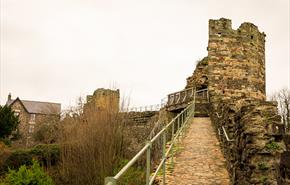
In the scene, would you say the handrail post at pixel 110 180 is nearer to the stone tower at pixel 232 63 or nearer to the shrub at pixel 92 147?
the shrub at pixel 92 147

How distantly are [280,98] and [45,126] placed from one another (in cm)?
2645

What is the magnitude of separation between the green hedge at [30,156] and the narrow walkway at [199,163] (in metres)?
8.74

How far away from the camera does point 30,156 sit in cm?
2031

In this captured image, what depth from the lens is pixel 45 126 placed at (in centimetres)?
3291

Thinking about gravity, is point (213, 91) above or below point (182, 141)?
above

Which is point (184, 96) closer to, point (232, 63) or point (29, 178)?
point (232, 63)

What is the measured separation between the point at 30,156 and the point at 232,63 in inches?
488

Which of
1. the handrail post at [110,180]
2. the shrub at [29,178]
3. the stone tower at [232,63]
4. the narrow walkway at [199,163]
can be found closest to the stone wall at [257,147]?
the narrow walkway at [199,163]

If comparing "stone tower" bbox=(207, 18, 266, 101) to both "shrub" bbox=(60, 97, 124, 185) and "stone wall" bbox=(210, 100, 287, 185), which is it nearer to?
"shrub" bbox=(60, 97, 124, 185)

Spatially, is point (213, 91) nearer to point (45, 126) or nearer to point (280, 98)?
point (45, 126)

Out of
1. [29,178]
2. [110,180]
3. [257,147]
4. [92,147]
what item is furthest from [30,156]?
[110,180]

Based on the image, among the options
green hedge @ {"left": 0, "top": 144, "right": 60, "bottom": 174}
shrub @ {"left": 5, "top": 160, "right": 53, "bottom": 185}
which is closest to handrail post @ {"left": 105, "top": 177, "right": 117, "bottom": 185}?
shrub @ {"left": 5, "top": 160, "right": 53, "bottom": 185}

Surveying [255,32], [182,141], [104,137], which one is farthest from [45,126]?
[182,141]

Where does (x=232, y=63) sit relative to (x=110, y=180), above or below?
above
